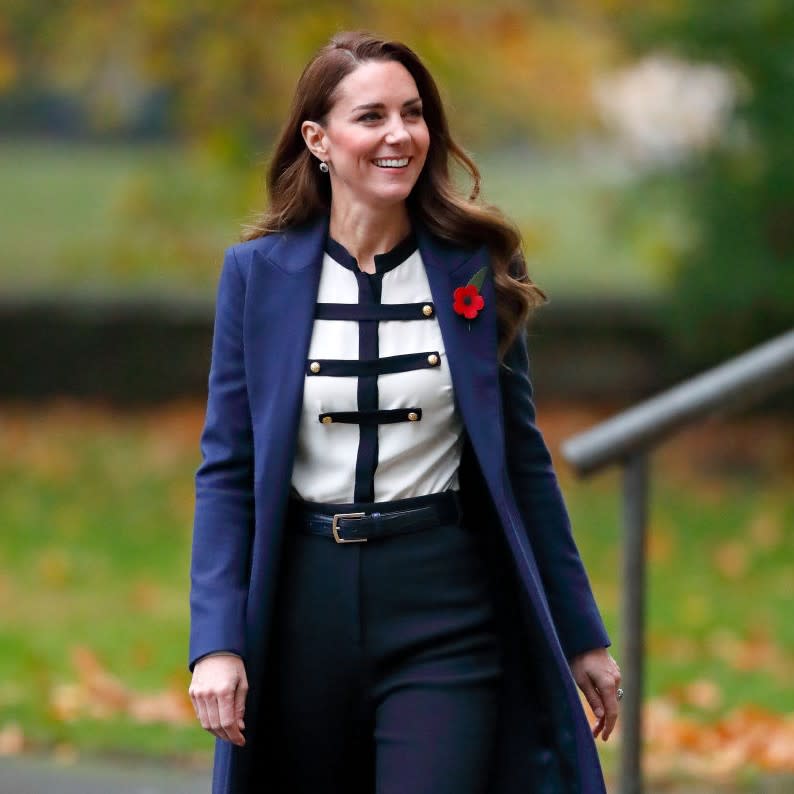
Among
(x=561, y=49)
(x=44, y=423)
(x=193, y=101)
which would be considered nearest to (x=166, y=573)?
(x=193, y=101)

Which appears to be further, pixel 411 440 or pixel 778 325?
pixel 778 325

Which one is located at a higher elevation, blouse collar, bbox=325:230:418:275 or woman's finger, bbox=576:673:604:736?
blouse collar, bbox=325:230:418:275

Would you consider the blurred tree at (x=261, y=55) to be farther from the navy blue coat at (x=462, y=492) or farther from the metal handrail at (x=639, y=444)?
the navy blue coat at (x=462, y=492)

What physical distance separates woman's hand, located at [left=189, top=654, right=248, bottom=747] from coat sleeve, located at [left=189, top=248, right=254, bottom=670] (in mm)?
41

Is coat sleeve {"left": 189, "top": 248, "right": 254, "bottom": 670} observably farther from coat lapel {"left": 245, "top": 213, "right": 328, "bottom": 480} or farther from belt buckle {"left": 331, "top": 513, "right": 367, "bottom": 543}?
belt buckle {"left": 331, "top": 513, "right": 367, "bottom": 543}

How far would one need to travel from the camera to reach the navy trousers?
2877 millimetres

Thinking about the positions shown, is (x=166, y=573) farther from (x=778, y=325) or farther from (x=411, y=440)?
(x=411, y=440)

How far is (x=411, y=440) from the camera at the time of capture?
292cm

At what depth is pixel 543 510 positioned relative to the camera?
304 centimetres

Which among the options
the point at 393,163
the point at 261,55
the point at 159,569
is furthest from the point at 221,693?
the point at 261,55

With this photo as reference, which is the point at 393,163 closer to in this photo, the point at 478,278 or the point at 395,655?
the point at 478,278

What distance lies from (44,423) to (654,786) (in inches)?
350

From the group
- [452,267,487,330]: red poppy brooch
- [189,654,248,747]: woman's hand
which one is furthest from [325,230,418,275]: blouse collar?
[189,654,248,747]: woman's hand

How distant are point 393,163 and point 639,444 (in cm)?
139
